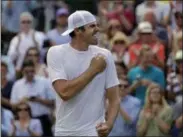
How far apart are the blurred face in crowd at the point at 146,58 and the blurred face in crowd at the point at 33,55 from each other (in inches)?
80.3

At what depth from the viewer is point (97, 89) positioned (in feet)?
25.7

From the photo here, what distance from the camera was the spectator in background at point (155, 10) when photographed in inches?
630

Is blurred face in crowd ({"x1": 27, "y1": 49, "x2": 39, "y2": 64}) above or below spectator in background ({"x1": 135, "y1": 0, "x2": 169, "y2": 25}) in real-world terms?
below

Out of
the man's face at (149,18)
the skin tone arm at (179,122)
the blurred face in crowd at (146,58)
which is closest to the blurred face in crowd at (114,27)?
the man's face at (149,18)

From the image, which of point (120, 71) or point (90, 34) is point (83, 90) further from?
point (120, 71)

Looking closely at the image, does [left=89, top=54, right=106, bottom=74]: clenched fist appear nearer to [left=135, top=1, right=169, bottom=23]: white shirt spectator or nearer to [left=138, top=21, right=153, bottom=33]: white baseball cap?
[left=138, top=21, right=153, bottom=33]: white baseball cap

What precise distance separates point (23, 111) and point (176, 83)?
2.53 metres

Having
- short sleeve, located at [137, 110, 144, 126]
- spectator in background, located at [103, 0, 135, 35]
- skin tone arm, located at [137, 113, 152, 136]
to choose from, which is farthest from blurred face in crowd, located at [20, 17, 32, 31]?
skin tone arm, located at [137, 113, 152, 136]

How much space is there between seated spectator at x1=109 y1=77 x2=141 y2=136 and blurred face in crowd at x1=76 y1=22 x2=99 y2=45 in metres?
4.64

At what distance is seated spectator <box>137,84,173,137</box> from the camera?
12.0 m

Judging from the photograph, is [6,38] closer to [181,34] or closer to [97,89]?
[181,34]

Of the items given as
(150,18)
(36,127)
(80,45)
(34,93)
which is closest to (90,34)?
(80,45)

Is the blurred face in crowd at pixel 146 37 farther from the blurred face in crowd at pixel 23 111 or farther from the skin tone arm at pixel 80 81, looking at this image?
the skin tone arm at pixel 80 81

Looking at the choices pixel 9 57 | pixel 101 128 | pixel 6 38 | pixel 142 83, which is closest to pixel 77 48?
pixel 101 128
